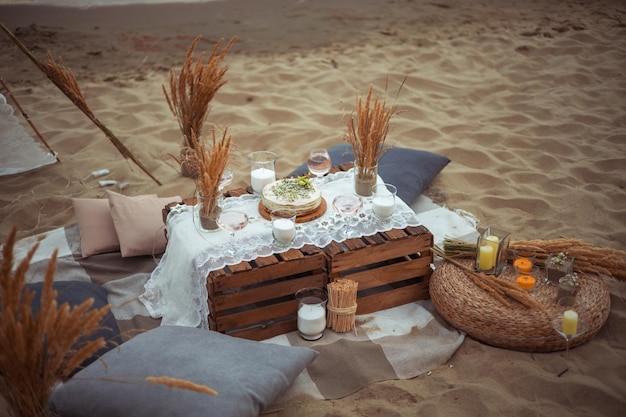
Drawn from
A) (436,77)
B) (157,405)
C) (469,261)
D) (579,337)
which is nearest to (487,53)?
(436,77)

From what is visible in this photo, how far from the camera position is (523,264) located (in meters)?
3.20

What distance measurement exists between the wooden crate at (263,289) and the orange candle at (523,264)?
96cm

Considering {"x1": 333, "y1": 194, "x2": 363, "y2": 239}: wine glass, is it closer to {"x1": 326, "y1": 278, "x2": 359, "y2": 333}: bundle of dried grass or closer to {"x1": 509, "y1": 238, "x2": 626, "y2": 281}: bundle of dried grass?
{"x1": 326, "y1": 278, "x2": 359, "y2": 333}: bundle of dried grass

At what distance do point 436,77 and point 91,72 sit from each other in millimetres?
3228

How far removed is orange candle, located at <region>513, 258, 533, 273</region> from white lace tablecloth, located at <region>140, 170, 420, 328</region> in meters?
0.54

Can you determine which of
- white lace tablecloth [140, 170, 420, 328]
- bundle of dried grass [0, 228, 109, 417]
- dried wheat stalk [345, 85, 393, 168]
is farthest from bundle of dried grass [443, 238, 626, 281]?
bundle of dried grass [0, 228, 109, 417]

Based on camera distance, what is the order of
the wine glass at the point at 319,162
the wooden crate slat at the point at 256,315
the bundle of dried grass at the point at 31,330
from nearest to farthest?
1. the bundle of dried grass at the point at 31,330
2. the wooden crate slat at the point at 256,315
3. the wine glass at the point at 319,162

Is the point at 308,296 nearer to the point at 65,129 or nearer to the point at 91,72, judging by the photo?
the point at 65,129

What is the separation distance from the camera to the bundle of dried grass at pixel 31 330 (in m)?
1.70

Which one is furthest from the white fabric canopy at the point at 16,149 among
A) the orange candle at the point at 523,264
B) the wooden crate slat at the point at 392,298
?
the orange candle at the point at 523,264

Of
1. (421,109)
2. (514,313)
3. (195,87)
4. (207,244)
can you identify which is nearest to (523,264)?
(514,313)

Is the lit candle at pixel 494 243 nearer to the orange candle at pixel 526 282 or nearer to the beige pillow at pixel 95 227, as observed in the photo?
the orange candle at pixel 526 282

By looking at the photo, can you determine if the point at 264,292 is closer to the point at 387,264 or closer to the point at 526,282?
the point at 387,264

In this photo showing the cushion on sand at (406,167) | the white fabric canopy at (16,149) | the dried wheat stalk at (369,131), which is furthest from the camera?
the white fabric canopy at (16,149)
